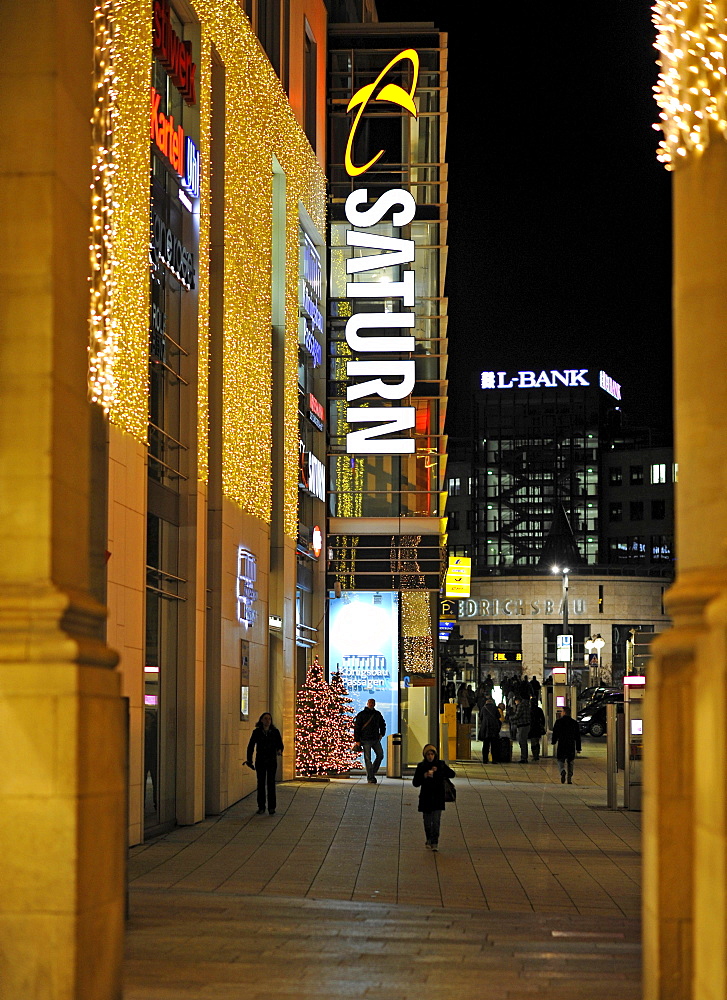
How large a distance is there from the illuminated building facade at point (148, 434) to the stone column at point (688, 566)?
127 inches

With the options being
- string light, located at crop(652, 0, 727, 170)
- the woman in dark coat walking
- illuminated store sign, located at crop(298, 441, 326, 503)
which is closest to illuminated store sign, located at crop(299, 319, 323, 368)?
illuminated store sign, located at crop(298, 441, 326, 503)

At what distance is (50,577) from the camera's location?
8.68m

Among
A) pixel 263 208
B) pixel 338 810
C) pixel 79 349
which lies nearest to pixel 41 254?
pixel 79 349

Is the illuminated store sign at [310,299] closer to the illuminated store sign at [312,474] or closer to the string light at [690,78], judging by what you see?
the illuminated store sign at [312,474]

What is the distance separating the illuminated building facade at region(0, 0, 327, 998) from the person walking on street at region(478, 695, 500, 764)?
483 centimetres

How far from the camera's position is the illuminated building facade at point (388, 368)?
39125 millimetres

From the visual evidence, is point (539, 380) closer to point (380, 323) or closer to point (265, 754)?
point (380, 323)

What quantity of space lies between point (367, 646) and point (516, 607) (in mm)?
65584

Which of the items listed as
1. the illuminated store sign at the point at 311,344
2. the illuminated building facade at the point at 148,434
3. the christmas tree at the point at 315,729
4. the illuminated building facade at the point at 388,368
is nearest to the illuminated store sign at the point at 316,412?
the illuminated building facade at the point at 148,434

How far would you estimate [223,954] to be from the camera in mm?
11828

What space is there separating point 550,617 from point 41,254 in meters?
96.4

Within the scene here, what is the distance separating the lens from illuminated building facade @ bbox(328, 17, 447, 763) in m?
39.1

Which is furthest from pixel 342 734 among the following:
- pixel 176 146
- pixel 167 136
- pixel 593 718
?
pixel 593 718

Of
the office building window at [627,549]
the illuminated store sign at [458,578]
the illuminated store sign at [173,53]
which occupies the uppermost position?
the illuminated store sign at [173,53]
